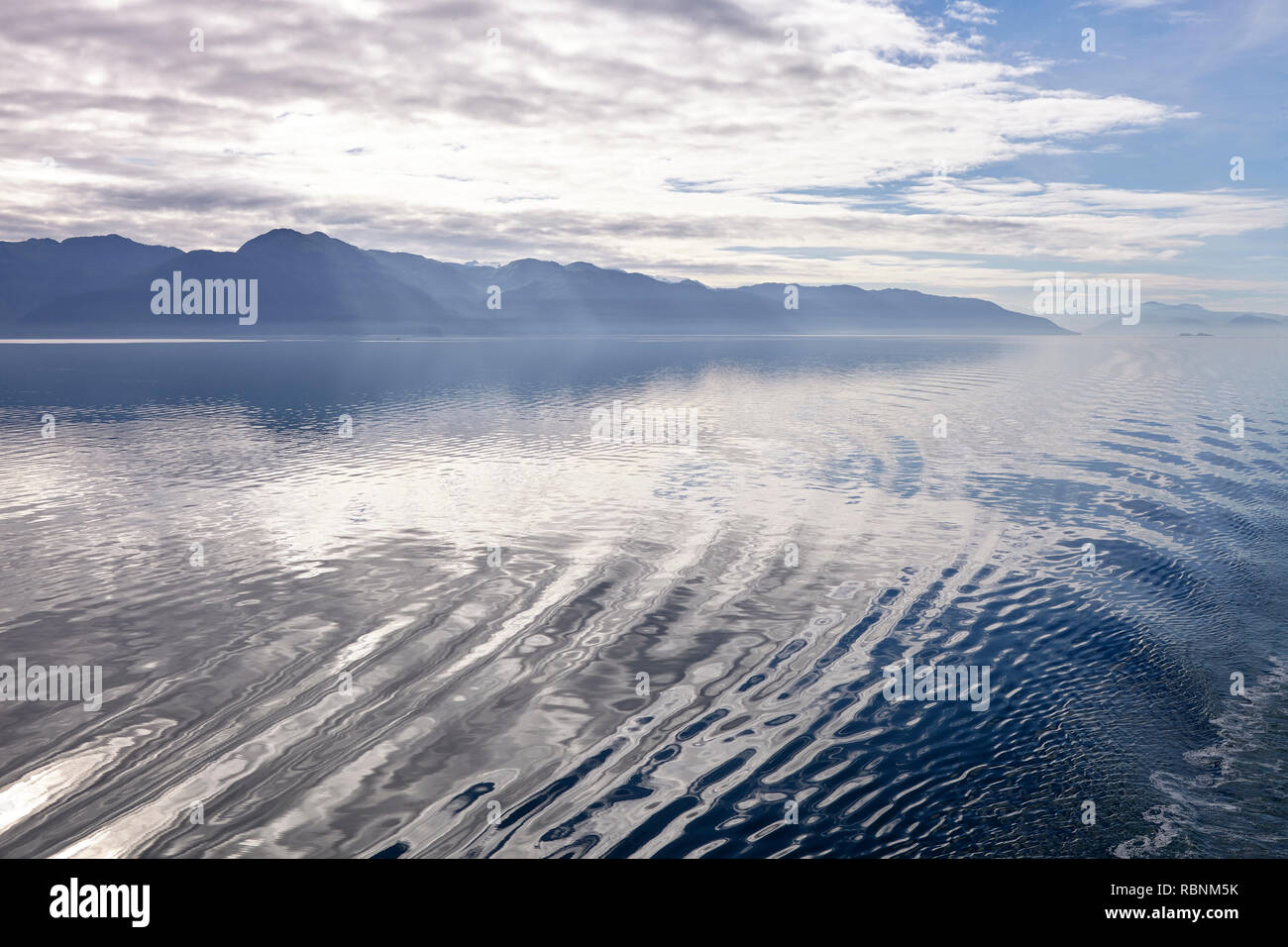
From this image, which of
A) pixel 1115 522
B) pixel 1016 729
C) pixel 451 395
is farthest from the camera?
pixel 451 395

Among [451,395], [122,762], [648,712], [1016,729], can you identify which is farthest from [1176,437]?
[451,395]

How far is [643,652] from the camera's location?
21.2 metres

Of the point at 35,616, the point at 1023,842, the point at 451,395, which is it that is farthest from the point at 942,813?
the point at 451,395

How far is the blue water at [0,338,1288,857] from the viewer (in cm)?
1401

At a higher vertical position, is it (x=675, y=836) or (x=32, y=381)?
(x=32, y=381)

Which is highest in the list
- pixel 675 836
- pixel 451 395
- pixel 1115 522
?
pixel 451 395

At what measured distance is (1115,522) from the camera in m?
34.6

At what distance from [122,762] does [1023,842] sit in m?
15.7

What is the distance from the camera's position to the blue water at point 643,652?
46.0 ft

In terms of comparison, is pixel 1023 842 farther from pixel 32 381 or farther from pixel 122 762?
pixel 32 381

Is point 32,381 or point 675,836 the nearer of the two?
point 675,836

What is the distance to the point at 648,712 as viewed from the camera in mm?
17922

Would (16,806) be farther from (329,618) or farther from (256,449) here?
(256,449)

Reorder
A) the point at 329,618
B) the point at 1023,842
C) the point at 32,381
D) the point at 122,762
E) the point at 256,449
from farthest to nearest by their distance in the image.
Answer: the point at 32,381
the point at 256,449
the point at 329,618
the point at 122,762
the point at 1023,842
